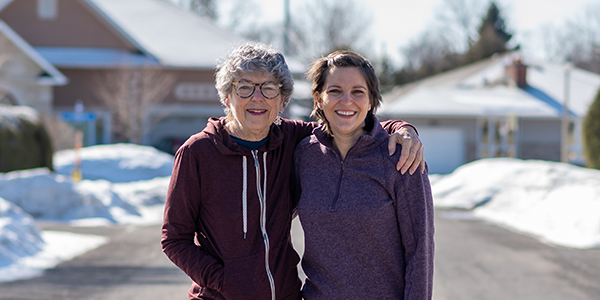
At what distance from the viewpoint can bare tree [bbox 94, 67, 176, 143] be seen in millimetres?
27391

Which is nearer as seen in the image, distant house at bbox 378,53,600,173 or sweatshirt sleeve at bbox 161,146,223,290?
sweatshirt sleeve at bbox 161,146,223,290

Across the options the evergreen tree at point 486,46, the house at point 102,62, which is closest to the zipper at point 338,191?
the house at point 102,62

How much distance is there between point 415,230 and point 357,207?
0.27 metres

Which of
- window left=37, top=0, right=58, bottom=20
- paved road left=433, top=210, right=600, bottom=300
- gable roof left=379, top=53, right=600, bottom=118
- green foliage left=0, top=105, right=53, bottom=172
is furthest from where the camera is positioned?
window left=37, top=0, right=58, bottom=20

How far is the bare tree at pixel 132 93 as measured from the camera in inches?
1078

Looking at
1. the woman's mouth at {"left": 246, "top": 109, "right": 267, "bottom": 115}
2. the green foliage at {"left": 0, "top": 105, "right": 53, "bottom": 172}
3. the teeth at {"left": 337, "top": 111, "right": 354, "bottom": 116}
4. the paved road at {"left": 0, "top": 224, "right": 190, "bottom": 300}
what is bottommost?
the paved road at {"left": 0, "top": 224, "right": 190, "bottom": 300}

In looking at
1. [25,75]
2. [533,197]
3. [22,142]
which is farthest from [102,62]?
[533,197]

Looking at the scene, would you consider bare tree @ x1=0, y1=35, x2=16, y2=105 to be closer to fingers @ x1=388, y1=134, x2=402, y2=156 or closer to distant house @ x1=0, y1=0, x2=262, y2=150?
distant house @ x1=0, y1=0, x2=262, y2=150

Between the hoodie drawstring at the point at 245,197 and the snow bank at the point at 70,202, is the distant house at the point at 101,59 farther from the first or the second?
the hoodie drawstring at the point at 245,197

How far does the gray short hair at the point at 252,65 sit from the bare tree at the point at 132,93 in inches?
994

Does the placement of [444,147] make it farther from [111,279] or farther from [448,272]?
[111,279]

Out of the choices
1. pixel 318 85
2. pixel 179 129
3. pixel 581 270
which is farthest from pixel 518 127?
pixel 318 85

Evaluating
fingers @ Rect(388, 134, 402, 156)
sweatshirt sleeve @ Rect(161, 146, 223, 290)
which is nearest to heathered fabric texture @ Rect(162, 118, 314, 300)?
sweatshirt sleeve @ Rect(161, 146, 223, 290)

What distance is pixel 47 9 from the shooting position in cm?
3053
